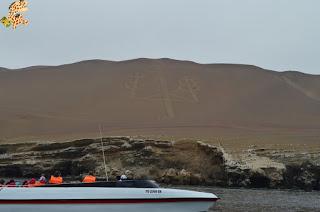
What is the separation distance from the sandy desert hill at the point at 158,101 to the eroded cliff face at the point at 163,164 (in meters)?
19.8

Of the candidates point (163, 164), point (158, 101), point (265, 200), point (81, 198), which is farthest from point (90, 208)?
point (158, 101)

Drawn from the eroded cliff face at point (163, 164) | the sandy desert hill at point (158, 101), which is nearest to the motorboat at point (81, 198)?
the eroded cliff face at point (163, 164)

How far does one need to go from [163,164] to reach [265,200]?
39.5ft

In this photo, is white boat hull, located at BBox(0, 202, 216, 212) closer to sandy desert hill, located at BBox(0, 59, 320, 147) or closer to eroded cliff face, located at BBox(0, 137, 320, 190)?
eroded cliff face, located at BBox(0, 137, 320, 190)

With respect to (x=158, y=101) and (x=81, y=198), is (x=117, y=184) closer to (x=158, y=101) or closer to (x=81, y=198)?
(x=81, y=198)

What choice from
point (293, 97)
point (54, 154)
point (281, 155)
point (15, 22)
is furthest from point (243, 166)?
point (293, 97)

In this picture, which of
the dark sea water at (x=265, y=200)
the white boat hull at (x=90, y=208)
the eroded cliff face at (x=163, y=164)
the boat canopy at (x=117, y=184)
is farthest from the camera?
the eroded cliff face at (x=163, y=164)

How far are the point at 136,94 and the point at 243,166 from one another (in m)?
55.7

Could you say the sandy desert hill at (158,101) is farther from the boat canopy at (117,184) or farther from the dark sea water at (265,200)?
the boat canopy at (117,184)

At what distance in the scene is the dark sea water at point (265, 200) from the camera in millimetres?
27250

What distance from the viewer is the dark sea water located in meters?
27.2

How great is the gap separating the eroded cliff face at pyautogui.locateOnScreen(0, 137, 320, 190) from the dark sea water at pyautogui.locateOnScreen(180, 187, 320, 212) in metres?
2.42

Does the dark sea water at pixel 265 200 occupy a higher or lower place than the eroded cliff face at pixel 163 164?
lower

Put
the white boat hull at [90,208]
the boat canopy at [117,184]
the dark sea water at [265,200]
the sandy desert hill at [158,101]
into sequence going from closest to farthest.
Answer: the white boat hull at [90,208] → the boat canopy at [117,184] → the dark sea water at [265,200] → the sandy desert hill at [158,101]
